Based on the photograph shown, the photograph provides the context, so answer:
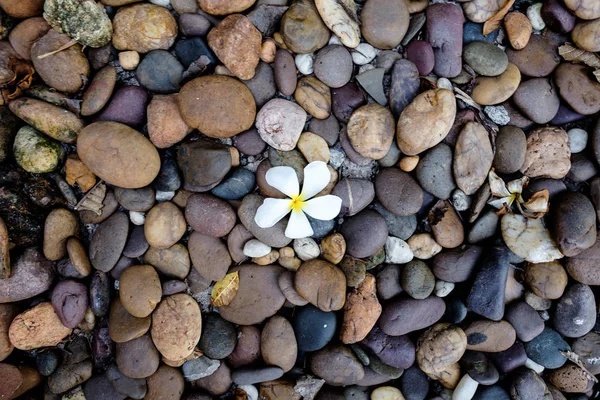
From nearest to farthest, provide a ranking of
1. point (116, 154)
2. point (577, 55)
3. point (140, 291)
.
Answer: point (116, 154) < point (140, 291) < point (577, 55)

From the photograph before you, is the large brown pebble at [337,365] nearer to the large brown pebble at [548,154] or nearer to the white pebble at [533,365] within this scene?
the white pebble at [533,365]

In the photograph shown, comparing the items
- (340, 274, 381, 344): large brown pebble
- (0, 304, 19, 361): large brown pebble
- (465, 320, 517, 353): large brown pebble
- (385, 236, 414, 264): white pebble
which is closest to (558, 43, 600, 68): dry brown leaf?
(385, 236, 414, 264): white pebble

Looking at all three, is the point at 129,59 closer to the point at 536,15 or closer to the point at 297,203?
the point at 297,203

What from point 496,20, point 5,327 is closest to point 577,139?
point 496,20

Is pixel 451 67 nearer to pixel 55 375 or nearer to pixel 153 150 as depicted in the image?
pixel 153 150

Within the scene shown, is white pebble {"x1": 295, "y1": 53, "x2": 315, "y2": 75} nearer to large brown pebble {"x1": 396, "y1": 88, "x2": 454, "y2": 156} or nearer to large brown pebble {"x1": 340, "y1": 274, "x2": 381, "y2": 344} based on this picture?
large brown pebble {"x1": 396, "y1": 88, "x2": 454, "y2": 156}
